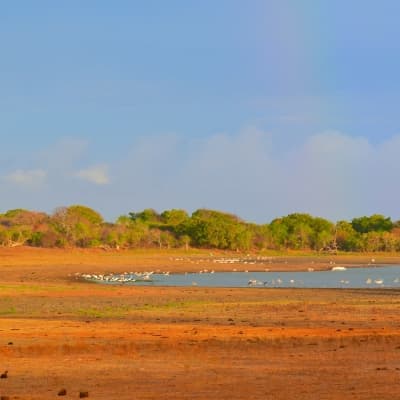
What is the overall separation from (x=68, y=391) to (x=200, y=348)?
633 cm

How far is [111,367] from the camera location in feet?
59.2

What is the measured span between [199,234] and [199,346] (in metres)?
102

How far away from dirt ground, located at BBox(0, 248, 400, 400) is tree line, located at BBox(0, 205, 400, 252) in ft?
239

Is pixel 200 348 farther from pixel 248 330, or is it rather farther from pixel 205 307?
pixel 205 307

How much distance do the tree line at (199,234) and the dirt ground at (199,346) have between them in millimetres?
72899

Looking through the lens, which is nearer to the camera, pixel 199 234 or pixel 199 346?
pixel 199 346

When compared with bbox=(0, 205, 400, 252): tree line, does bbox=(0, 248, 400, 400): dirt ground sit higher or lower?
lower

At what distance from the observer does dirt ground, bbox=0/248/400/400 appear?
1530cm

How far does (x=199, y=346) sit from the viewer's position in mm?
21234

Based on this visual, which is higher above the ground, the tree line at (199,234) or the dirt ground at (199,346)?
the tree line at (199,234)

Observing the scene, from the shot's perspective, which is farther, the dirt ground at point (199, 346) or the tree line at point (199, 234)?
the tree line at point (199, 234)

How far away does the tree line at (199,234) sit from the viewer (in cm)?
11356

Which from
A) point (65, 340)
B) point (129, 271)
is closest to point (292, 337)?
point (65, 340)

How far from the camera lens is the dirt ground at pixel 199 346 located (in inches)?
603
